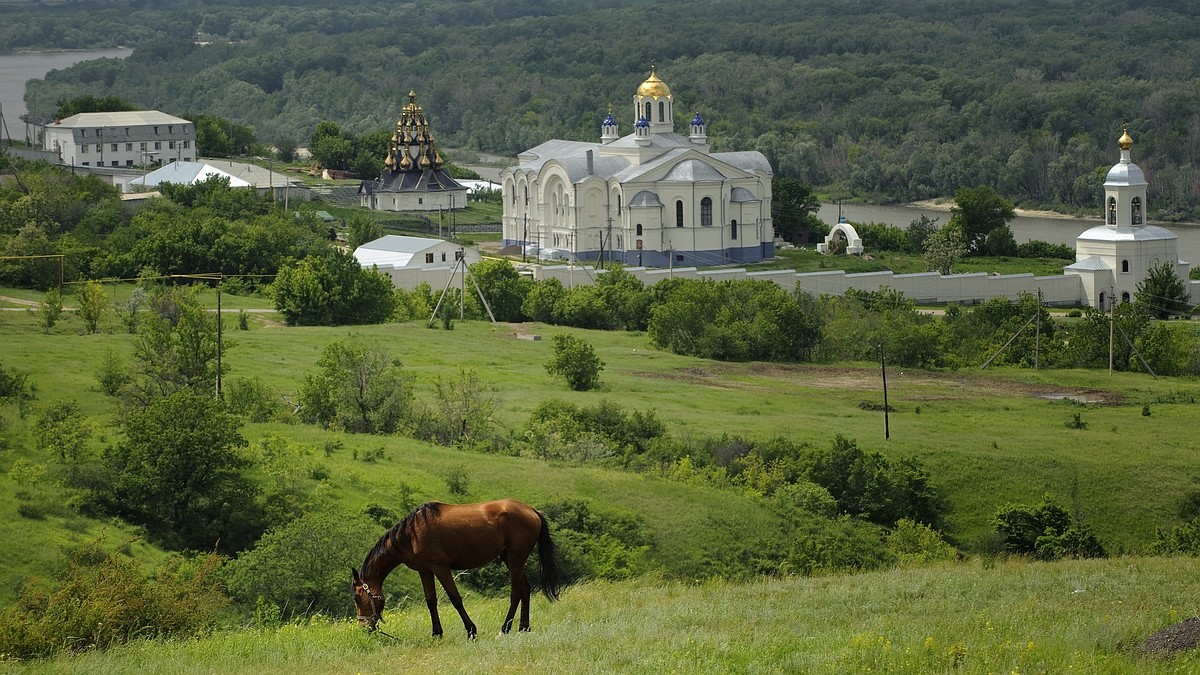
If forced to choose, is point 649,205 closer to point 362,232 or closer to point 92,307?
point 362,232

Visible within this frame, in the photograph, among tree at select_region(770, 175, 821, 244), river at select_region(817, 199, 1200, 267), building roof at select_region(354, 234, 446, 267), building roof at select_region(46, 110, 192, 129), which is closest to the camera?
building roof at select_region(354, 234, 446, 267)

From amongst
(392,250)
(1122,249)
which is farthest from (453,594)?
(1122,249)

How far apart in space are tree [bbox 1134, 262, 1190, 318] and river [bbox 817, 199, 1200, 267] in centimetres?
1403

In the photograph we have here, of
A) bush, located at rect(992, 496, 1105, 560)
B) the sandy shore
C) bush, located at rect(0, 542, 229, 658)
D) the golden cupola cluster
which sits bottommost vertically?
bush, located at rect(992, 496, 1105, 560)

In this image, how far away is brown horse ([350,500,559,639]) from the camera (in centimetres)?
1120

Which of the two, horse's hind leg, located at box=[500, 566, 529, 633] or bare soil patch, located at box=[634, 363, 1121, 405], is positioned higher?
bare soil patch, located at box=[634, 363, 1121, 405]

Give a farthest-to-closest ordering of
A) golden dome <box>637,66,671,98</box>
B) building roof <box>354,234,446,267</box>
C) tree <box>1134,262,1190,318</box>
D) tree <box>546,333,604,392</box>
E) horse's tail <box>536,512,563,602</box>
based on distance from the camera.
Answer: golden dome <box>637,66,671,98</box> → building roof <box>354,234,446,267</box> → tree <box>1134,262,1190,318</box> → tree <box>546,333,604,392</box> → horse's tail <box>536,512,563,602</box>

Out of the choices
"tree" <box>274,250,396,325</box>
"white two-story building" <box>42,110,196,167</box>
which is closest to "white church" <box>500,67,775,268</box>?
"tree" <box>274,250,396,325</box>

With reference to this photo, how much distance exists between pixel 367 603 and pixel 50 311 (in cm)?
2663

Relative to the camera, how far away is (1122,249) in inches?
2021

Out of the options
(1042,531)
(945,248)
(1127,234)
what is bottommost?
(1042,531)

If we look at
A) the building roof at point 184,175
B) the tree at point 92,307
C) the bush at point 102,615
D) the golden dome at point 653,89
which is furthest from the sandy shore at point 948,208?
the bush at point 102,615

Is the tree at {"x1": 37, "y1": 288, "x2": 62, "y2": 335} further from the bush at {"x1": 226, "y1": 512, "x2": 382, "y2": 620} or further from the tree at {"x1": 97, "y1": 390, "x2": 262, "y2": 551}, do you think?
the bush at {"x1": 226, "y1": 512, "x2": 382, "y2": 620}

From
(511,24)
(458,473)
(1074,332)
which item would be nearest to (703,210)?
(1074,332)
